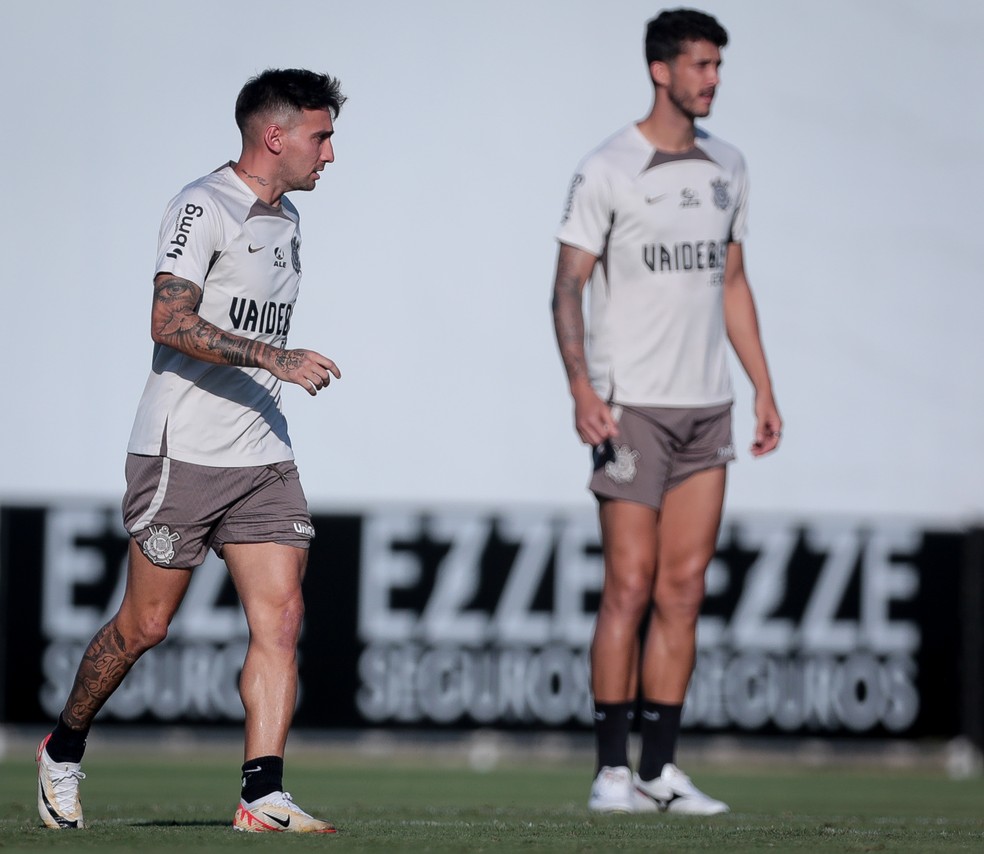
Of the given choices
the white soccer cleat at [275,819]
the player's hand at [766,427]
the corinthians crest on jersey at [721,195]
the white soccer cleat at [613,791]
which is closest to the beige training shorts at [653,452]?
the player's hand at [766,427]

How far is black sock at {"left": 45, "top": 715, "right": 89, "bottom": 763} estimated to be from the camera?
404 cm

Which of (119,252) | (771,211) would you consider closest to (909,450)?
(771,211)

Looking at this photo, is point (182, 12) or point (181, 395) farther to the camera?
point (182, 12)

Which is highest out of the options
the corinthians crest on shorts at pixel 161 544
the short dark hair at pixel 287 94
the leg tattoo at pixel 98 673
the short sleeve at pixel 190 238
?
the short dark hair at pixel 287 94

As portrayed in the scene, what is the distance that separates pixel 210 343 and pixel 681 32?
1.68 metres

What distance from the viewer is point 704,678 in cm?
798

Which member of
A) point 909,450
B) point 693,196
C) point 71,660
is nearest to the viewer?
point 693,196

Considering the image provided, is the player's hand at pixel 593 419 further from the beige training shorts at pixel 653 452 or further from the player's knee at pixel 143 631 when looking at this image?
the player's knee at pixel 143 631

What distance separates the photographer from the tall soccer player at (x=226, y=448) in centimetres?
391

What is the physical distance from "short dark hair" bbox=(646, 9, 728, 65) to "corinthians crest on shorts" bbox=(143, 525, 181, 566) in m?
1.87

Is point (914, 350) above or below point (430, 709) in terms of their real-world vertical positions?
above

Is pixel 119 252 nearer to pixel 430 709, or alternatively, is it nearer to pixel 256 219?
pixel 430 709

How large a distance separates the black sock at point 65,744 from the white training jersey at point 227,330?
26.1 inches

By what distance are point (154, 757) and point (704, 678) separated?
98.4 inches
